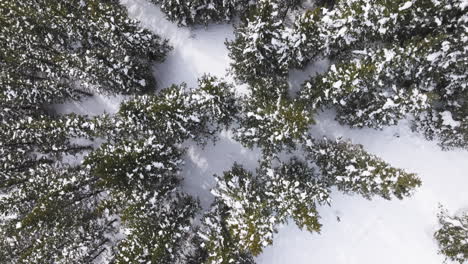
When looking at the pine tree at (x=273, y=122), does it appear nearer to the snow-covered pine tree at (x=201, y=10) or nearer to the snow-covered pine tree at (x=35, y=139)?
the snow-covered pine tree at (x=201, y=10)

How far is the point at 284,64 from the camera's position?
16922 millimetres

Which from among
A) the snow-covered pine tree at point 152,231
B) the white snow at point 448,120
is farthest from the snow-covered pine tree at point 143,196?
the white snow at point 448,120

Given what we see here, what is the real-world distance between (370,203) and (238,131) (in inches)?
395

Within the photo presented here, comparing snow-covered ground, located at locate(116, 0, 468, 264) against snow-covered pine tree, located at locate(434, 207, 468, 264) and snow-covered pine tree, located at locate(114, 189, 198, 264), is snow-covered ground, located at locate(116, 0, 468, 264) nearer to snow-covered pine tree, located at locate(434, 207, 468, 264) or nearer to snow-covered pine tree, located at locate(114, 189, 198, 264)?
snow-covered pine tree, located at locate(434, 207, 468, 264)

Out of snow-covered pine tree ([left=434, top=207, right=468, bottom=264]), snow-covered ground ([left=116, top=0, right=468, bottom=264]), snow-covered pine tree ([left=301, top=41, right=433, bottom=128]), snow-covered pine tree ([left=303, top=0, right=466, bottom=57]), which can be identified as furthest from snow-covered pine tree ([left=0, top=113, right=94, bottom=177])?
snow-covered pine tree ([left=434, top=207, right=468, bottom=264])

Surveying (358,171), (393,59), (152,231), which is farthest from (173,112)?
(393,59)

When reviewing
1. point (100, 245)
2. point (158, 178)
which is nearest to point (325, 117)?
point (158, 178)

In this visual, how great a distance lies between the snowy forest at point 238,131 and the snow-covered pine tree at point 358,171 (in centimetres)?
8

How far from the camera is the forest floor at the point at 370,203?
62.1 ft

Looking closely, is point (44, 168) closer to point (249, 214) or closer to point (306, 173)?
point (249, 214)

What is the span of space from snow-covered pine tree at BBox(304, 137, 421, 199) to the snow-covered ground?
11.1 ft

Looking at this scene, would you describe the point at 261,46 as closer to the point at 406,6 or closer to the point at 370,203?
the point at 406,6

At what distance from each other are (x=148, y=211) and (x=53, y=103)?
12551 mm

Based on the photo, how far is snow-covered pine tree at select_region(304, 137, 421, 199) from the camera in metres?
13.8
